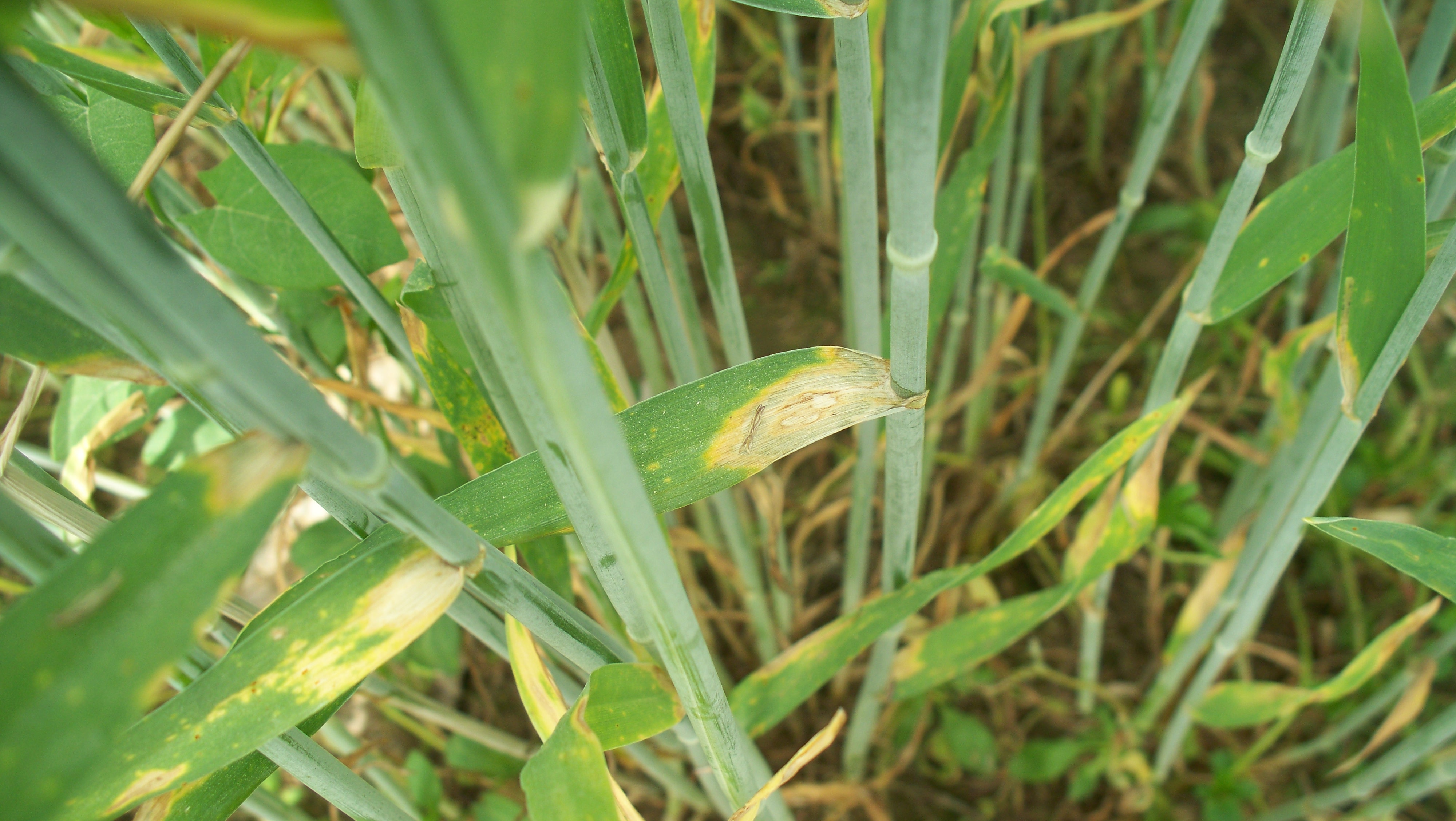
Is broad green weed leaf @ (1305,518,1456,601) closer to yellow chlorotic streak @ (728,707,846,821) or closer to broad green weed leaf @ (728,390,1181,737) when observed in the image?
broad green weed leaf @ (728,390,1181,737)

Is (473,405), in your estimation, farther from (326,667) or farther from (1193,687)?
(1193,687)

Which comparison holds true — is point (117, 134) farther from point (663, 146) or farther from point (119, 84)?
point (663, 146)

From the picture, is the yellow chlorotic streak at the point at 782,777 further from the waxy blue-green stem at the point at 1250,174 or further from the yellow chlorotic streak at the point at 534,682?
the waxy blue-green stem at the point at 1250,174

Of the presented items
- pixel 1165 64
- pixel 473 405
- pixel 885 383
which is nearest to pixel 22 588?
pixel 473 405

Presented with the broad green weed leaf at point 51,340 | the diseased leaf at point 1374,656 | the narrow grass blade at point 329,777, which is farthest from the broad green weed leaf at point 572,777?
the diseased leaf at point 1374,656

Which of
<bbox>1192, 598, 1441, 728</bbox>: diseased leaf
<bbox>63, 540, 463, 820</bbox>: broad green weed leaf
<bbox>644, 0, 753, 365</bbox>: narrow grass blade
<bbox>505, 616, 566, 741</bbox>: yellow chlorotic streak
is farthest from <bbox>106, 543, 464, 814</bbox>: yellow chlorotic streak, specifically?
<bbox>1192, 598, 1441, 728</bbox>: diseased leaf

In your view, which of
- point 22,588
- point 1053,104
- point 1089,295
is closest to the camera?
point 22,588
